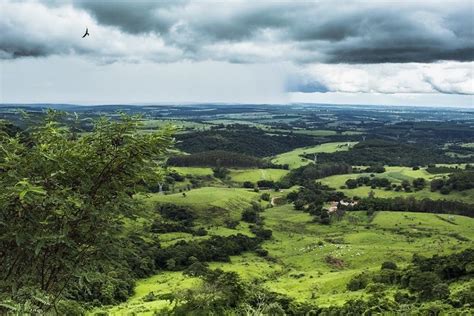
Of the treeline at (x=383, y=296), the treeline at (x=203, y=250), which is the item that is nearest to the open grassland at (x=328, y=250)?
the treeline at (x=203, y=250)

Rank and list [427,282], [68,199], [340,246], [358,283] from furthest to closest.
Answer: [340,246], [358,283], [427,282], [68,199]

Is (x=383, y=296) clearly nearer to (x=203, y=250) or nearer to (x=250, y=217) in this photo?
(x=203, y=250)

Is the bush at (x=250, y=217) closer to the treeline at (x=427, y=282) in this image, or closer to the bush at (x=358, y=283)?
the treeline at (x=427, y=282)

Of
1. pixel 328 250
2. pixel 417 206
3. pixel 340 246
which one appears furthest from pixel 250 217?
pixel 417 206

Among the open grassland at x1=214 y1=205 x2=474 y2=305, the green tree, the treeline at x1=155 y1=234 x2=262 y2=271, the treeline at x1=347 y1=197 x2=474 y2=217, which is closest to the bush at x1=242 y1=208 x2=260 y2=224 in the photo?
the open grassland at x1=214 y1=205 x2=474 y2=305

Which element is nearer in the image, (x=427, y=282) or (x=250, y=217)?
(x=427, y=282)

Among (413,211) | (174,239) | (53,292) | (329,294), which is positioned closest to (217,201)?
(174,239)

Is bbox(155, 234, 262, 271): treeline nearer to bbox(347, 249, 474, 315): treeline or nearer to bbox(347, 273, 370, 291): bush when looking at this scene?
bbox(347, 273, 370, 291): bush
